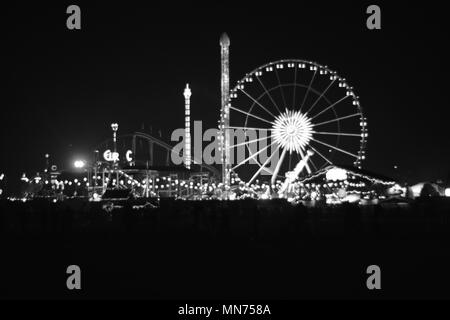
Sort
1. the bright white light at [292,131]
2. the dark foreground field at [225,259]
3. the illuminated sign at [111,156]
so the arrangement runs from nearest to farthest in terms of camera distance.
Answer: the dark foreground field at [225,259], the bright white light at [292,131], the illuminated sign at [111,156]

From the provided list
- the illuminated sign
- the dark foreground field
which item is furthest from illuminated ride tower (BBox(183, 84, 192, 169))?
the dark foreground field

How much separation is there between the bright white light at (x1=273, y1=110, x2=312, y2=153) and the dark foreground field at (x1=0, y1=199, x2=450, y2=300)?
17.7m

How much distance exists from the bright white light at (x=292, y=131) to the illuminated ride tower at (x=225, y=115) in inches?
257

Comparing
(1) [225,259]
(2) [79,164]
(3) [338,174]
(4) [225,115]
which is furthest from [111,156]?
(1) [225,259]

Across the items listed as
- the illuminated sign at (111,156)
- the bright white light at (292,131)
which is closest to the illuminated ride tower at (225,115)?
the bright white light at (292,131)

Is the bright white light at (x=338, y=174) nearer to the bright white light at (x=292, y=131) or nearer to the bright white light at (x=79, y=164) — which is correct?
the bright white light at (x=292, y=131)

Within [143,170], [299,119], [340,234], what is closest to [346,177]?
[299,119]

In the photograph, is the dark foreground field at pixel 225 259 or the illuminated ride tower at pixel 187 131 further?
the illuminated ride tower at pixel 187 131

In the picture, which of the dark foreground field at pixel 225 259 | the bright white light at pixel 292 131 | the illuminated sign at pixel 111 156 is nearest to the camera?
the dark foreground field at pixel 225 259

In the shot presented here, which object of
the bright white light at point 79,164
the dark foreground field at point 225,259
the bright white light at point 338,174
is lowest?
the dark foreground field at point 225,259

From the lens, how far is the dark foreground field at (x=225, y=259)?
35.4 feet

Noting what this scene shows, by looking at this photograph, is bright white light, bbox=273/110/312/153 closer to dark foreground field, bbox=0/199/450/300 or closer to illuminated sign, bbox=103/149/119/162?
dark foreground field, bbox=0/199/450/300

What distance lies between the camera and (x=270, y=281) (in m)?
11.7
